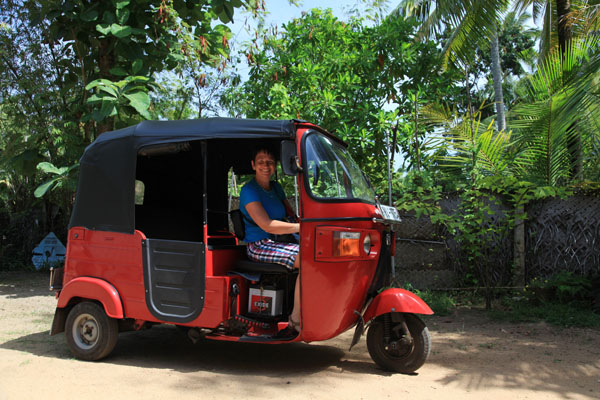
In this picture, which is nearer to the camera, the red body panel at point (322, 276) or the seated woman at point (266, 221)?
the red body panel at point (322, 276)

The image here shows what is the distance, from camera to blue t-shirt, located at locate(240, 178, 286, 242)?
→ 4.89 metres

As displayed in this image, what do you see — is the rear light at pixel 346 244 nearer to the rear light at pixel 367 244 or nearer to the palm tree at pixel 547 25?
the rear light at pixel 367 244

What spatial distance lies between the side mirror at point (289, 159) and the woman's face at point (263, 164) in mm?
755

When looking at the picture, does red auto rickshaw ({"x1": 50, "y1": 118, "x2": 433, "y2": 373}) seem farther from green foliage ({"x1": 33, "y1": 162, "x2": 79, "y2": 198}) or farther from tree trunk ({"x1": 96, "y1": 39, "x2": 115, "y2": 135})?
tree trunk ({"x1": 96, "y1": 39, "x2": 115, "y2": 135})

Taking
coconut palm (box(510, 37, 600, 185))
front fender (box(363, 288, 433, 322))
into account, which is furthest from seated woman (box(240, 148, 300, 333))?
coconut palm (box(510, 37, 600, 185))

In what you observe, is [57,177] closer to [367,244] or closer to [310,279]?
[310,279]

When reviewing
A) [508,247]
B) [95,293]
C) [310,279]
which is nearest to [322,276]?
[310,279]

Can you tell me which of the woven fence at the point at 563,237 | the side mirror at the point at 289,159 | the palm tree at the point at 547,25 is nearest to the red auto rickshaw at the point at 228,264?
the side mirror at the point at 289,159

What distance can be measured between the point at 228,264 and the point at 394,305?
5.78 ft

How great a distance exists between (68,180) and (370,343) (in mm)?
6665

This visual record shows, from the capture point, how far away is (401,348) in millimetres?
4520

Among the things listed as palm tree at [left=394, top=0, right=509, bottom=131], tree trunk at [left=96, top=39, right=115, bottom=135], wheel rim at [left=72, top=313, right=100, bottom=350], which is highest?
palm tree at [left=394, top=0, right=509, bottom=131]

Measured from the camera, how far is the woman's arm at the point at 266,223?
4676 mm

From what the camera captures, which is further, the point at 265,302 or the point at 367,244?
the point at 265,302
